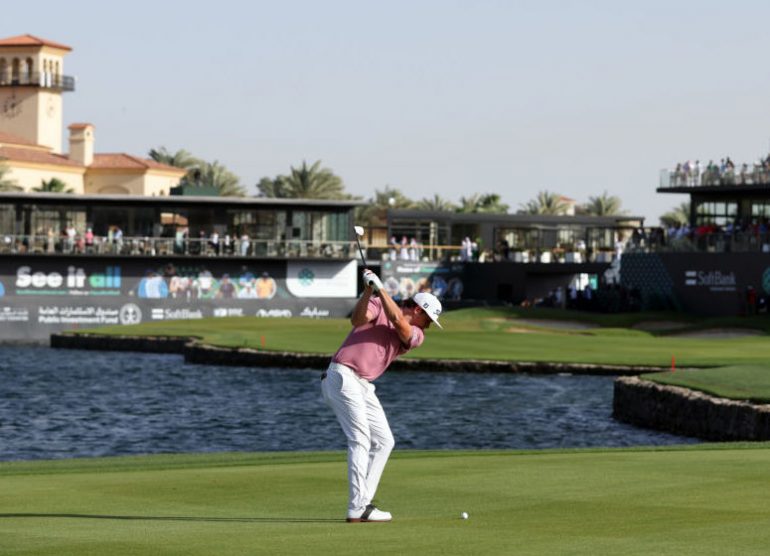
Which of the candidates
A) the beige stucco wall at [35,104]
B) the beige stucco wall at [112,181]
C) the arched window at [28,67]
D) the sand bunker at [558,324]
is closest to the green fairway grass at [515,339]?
the sand bunker at [558,324]

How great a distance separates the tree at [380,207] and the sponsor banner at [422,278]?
124ft

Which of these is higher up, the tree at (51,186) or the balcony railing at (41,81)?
the balcony railing at (41,81)

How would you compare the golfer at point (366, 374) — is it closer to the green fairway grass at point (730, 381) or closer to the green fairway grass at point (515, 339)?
the green fairway grass at point (730, 381)

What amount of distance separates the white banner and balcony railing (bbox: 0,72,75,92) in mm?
82450

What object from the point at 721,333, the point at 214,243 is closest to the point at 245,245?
the point at 214,243

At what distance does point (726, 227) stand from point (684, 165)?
4.85m

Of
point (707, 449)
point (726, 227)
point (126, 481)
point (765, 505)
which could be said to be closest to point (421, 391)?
point (707, 449)

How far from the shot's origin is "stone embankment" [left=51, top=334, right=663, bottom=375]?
51344 millimetres

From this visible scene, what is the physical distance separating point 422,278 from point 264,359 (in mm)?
29796

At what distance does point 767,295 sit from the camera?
73125 millimetres

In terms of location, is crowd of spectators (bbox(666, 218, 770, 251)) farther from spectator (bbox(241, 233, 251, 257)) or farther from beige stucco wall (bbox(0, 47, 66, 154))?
beige stucco wall (bbox(0, 47, 66, 154))

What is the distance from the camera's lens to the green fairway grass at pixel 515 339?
53.6 m

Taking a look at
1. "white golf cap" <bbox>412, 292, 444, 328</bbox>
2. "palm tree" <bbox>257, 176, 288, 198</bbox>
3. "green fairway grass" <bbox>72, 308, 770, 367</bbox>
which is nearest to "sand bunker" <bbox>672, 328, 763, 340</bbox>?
"green fairway grass" <bbox>72, 308, 770, 367</bbox>

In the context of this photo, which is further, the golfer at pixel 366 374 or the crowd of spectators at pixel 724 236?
the crowd of spectators at pixel 724 236
